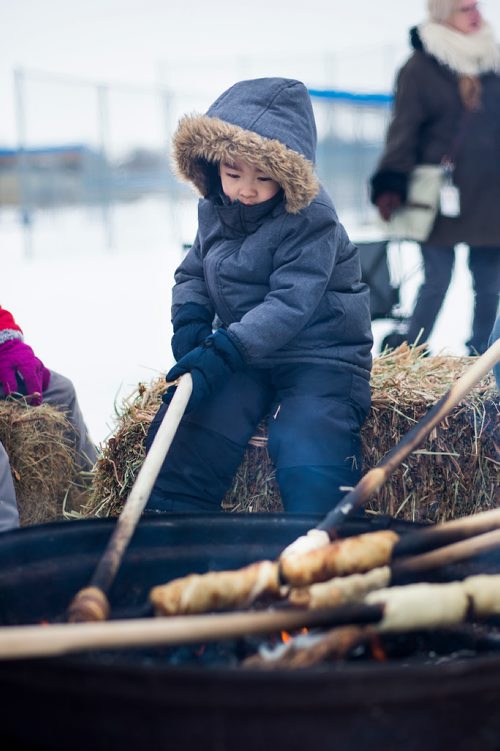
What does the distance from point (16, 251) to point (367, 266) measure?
932cm

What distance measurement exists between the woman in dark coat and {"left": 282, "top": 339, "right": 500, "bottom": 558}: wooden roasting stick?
272 centimetres

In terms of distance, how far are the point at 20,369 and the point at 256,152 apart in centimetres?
124

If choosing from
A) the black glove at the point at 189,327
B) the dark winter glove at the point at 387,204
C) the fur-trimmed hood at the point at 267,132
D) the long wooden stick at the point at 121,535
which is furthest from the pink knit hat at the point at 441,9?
the long wooden stick at the point at 121,535

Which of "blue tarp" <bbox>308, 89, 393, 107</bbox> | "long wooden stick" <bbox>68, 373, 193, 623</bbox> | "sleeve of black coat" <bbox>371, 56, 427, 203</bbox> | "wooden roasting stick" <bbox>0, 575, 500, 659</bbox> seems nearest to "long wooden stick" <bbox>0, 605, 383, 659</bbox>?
"wooden roasting stick" <bbox>0, 575, 500, 659</bbox>

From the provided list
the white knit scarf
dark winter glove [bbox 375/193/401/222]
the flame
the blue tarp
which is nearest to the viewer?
the flame

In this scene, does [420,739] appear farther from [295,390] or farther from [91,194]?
[91,194]

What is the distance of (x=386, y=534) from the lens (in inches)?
64.9

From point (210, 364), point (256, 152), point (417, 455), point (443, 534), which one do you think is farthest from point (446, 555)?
point (256, 152)

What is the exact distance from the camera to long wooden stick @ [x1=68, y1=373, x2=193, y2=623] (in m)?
1.47

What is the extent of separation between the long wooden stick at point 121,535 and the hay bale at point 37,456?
106 centimetres

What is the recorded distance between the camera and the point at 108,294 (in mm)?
9438

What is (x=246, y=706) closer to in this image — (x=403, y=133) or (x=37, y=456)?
(x=37, y=456)

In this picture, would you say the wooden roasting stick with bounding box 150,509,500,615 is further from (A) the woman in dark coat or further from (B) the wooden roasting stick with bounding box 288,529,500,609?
(A) the woman in dark coat

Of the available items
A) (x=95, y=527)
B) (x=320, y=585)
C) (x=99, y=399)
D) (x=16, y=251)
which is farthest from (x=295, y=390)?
(x=16, y=251)
